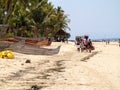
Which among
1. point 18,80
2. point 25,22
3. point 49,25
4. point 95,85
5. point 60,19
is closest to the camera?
point 95,85

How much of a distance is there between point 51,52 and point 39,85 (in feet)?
53.4

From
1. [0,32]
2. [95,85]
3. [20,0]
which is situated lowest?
[95,85]

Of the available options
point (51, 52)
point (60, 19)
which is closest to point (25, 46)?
point (51, 52)

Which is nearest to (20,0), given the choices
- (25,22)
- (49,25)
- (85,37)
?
(85,37)

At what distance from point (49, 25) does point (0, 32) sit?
23487mm

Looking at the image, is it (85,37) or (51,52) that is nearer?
(51,52)

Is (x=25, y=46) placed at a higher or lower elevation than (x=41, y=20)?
lower

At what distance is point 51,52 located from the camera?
25.5m

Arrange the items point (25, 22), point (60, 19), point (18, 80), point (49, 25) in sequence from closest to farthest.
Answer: point (18, 80)
point (25, 22)
point (49, 25)
point (60, 19)

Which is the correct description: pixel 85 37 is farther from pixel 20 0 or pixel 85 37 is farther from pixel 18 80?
pixel 18 80

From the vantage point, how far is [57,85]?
9.21 metres

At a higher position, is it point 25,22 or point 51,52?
point 25,22

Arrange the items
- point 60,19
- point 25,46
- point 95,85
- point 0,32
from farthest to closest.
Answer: point 60,19
point 0,32
point 25,46
point 95,85

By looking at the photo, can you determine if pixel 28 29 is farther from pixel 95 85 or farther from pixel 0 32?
pixel 95 85
